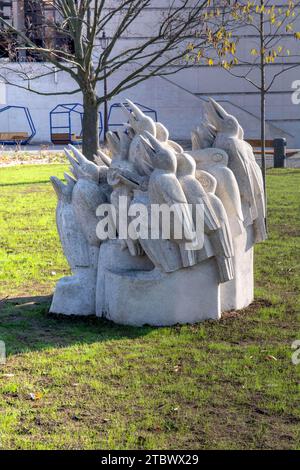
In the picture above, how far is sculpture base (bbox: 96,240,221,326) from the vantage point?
6.88 metres

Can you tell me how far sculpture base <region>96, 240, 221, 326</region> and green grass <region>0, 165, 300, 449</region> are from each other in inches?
5.1

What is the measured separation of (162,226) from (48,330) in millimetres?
1430

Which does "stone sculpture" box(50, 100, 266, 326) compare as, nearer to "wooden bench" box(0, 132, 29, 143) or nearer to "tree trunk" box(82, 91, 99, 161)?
"tree trunk" box(82, 91, 99, 161)

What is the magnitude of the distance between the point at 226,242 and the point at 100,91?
1300 inches

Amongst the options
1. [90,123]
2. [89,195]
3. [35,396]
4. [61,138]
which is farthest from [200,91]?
[35,396]

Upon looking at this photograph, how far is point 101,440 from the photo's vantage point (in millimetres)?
4680

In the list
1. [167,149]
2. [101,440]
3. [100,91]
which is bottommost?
[101,440]

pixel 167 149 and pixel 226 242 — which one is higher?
pixel 167 149

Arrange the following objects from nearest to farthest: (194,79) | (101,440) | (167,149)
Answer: (101,440)
(167,149)
(194,79)

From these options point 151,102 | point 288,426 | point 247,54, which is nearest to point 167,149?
point 288,426

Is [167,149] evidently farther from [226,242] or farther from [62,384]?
[62,384]

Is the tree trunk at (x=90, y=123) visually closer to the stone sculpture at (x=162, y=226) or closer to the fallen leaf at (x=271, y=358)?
the stone sculpture at (x=162, y=226)

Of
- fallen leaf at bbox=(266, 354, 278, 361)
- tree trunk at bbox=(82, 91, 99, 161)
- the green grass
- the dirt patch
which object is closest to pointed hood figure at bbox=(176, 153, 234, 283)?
the dirt patch

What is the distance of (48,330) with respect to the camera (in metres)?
7.02
